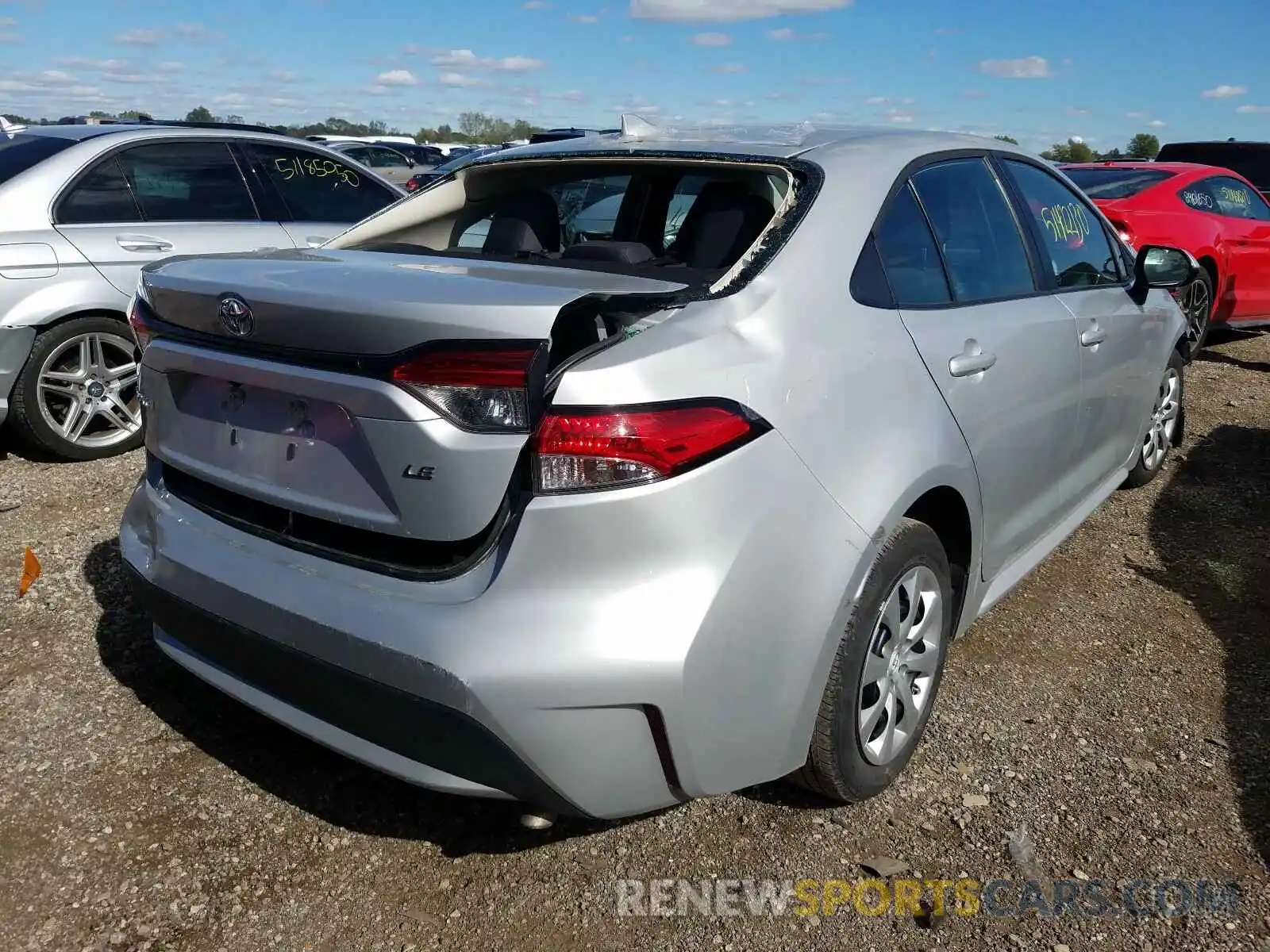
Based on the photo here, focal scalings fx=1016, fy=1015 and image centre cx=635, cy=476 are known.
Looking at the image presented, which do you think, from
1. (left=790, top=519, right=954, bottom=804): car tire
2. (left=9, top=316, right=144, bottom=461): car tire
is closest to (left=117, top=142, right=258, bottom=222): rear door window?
(left=9, top=316, right=144, bottom=461): car tire

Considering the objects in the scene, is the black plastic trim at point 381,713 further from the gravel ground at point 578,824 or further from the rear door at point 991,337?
the rear door at point 991,337

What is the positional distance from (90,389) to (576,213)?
309cm

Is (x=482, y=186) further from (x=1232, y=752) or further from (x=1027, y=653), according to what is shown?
(x=1232, y=752)

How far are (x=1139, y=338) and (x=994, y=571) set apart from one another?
59.6 inches

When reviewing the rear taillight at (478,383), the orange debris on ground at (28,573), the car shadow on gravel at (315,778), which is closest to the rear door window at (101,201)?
the orange debris on ground at (28,573)

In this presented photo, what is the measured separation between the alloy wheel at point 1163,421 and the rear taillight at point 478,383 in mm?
3684

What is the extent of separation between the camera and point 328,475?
204 centimetres

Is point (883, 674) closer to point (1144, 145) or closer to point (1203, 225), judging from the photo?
point (1203, 225)

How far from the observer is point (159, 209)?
5312 mm

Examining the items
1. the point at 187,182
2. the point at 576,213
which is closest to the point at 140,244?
the point at 187,182

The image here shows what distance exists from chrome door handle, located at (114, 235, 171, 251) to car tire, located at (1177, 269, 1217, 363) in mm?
6947

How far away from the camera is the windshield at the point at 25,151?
494 cm

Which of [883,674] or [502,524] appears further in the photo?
[883,674]

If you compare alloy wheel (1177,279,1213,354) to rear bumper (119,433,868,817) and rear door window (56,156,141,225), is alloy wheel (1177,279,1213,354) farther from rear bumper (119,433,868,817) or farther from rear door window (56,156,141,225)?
rear door window (56,156,141,225)
